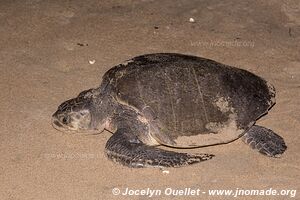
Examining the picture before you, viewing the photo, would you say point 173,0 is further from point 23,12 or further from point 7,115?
point 7,115

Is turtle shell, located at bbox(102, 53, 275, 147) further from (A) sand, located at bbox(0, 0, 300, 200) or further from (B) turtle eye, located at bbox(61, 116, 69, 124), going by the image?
(B) turtle eye, located at bbox(61, 116, 69, 124)

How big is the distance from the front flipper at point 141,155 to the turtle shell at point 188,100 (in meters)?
0.14

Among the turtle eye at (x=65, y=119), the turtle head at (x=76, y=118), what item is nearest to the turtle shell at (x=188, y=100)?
the turtle head at (x=76, y=118)

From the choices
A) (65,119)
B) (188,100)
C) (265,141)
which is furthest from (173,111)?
(65,119)

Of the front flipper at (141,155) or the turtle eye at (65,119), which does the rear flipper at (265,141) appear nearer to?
the front flipper at (141,155)

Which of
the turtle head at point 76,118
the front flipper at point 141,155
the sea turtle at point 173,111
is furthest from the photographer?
the turtle head at point 76,118

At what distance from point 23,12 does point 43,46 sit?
95 centimetres

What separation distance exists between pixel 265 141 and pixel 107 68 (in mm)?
1763

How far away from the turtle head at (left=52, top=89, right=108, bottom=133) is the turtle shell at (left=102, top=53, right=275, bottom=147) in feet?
0.85

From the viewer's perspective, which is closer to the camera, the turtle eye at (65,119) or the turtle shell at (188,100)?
the turtle shell at (188,100)

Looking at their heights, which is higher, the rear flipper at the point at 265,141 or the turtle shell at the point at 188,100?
the turtle shell at the point at 188,100

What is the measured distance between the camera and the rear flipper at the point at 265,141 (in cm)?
331

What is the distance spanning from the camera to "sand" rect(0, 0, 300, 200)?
3.11 metres

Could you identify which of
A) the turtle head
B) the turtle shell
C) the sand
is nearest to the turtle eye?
the turtle head
